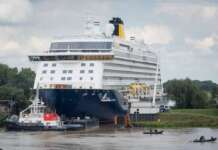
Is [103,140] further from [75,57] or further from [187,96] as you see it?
[187,96]

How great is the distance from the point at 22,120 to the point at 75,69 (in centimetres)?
1025

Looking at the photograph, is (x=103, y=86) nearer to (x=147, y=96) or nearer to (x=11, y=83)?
(x=147, y=96)

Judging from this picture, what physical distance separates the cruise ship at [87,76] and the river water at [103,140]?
5.98 metres

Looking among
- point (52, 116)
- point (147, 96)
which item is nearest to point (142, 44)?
point (147, 96)

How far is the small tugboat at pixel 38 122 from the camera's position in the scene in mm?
93875

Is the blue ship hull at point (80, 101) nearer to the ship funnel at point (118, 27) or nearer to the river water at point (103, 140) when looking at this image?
the river water at point (103, 140)

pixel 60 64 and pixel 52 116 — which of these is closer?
pixel 52 116

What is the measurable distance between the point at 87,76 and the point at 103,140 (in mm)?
24233

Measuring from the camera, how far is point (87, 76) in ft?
Result: 336

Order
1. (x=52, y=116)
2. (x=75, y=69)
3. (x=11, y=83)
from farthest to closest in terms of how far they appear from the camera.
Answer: (x=11, y=83) → (x=75, y=69) → (x=52, y=116)

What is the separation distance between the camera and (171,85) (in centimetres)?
14825

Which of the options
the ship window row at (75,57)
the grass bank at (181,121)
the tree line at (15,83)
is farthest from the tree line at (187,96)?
the ship window row at (75,57)

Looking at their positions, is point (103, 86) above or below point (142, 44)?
below

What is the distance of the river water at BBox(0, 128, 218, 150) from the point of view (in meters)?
71.2
